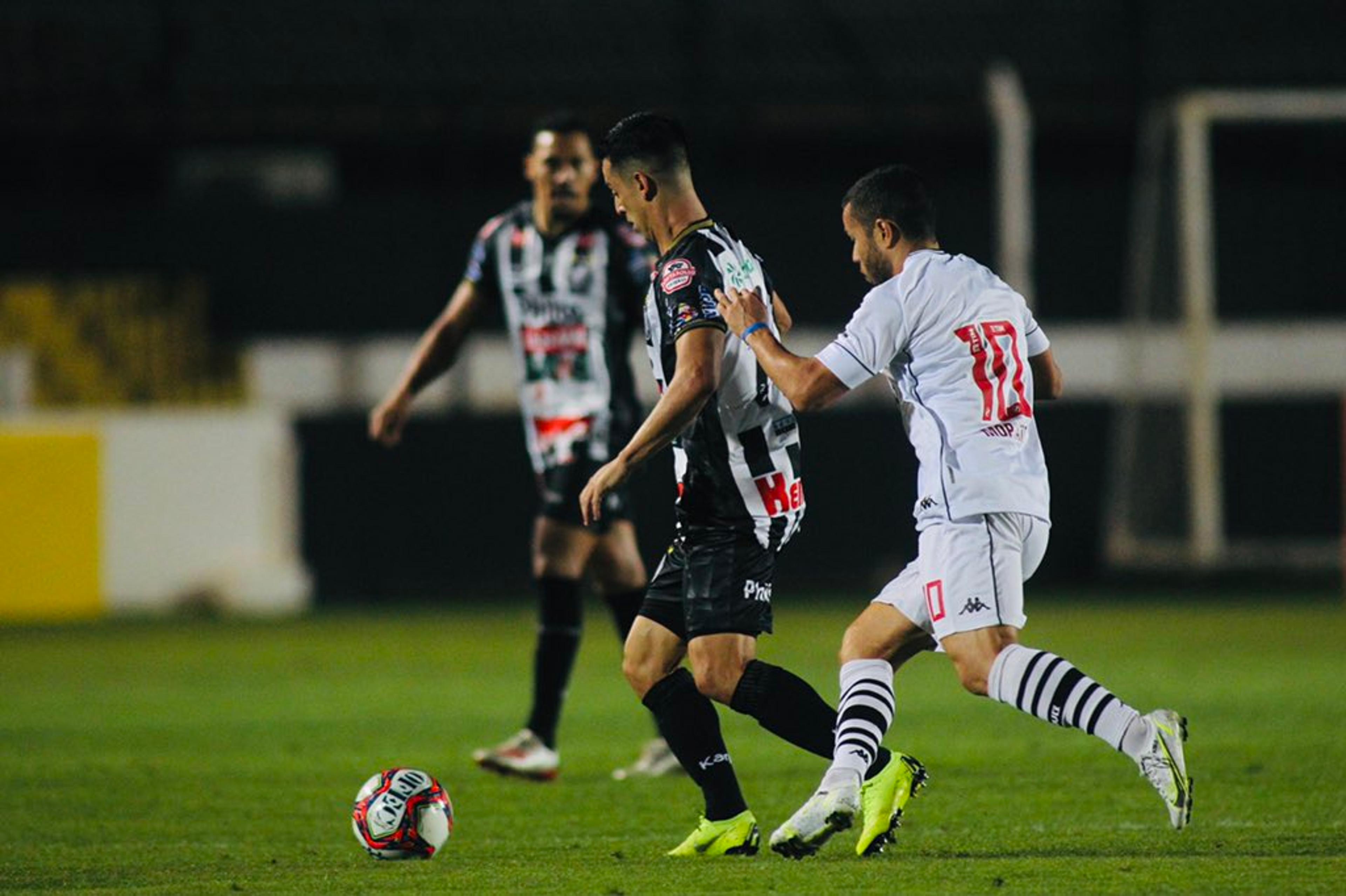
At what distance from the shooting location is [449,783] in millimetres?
7621

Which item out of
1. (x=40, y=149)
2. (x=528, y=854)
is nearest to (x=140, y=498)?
(x=40, y=149)

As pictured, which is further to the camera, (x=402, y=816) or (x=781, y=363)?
(x=402, y=816)

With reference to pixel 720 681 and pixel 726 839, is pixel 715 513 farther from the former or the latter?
pixel 726 839

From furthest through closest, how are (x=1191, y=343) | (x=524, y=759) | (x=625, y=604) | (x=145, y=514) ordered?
(x=1191, y=343)
(x=145, y=514)
(x=625, y=604)
(x=524, y=759)

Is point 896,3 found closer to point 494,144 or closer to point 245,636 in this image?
point 494,144

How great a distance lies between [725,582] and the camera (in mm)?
5781

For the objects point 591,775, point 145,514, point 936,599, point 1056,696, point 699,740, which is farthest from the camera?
point 145,514

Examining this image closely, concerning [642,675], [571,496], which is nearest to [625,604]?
[571,496]

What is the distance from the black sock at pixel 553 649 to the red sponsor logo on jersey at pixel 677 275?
2325 millimetres

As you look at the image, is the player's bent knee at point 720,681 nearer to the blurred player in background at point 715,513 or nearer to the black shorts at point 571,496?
the blurred player in background at point 715,513

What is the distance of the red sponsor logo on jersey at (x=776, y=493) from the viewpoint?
19.2 feet

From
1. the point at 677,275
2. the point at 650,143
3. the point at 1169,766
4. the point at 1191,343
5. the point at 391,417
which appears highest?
the point at 1191,343

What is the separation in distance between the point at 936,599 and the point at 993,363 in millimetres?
657

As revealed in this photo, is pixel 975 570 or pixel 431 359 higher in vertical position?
pixel 431 359
